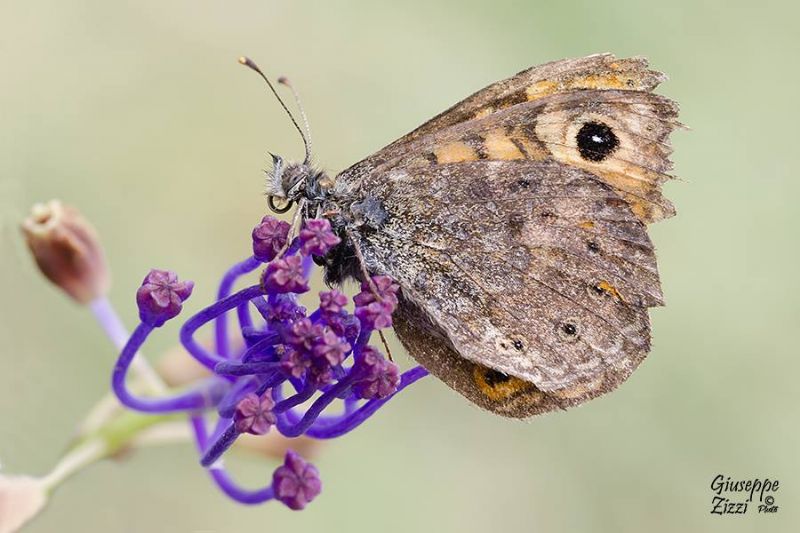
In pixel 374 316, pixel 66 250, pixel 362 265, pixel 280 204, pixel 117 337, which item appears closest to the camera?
pixel 374 316

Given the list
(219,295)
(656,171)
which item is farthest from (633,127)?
(219,295)

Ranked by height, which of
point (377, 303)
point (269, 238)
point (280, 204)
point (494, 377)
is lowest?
point (494, 377)

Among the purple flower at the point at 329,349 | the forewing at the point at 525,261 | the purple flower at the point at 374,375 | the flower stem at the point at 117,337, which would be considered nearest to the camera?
the purple flower at the point at 329,349

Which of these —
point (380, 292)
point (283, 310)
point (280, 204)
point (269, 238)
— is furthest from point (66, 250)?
point (380, 292)

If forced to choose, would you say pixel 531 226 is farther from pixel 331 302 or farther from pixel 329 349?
pixel 329 349

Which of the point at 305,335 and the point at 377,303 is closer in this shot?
the point at 305,335

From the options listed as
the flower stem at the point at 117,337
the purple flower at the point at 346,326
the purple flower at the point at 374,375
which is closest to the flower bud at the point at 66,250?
the flower stem at the point at 117,337

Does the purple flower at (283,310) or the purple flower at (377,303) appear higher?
the purple flower at (377,303)

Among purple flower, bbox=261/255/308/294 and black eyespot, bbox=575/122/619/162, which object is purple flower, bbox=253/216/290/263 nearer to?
purple flower, bbox=261/255/308/294

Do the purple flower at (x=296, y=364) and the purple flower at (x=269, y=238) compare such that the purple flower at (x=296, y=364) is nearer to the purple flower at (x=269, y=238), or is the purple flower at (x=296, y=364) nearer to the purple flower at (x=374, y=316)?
the purple flower at (x=374, y=316)
